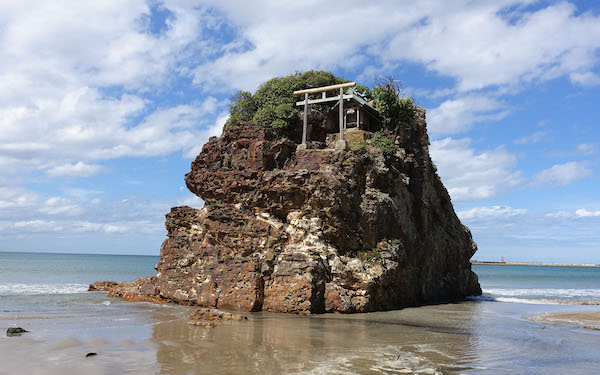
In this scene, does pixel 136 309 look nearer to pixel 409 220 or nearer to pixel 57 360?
pixel 57 360

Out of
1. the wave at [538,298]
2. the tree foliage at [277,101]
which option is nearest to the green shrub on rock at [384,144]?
the tree foliage at [277,101]

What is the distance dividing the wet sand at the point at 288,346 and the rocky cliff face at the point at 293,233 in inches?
60.9

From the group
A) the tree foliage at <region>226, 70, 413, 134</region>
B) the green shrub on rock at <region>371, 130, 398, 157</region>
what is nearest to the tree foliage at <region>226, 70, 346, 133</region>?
the tree foliage at <region>226, 70, 413, 134</region>

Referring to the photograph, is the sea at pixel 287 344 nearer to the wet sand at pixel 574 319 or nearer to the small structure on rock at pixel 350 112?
the wet sand at pixel 574 319

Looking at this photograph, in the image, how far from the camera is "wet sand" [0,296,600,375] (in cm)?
741

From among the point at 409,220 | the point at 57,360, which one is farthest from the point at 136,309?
the point at 409,220

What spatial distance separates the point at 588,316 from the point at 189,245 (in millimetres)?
16940

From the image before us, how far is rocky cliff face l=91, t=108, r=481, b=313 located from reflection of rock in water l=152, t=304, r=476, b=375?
172 centimetres

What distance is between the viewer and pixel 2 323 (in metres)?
11.6

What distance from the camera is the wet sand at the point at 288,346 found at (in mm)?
7406

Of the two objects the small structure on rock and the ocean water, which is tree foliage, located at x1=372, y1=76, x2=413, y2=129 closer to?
the small structure on rock

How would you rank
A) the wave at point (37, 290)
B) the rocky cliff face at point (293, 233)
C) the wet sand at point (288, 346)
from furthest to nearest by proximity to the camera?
the wave at point (37, 290), the rocky cliff face at point (293, 233), the wet sand at point (288, 346)

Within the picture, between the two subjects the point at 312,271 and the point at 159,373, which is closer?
the point at 159,373

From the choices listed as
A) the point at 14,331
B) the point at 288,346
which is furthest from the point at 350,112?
the point at 14,331
